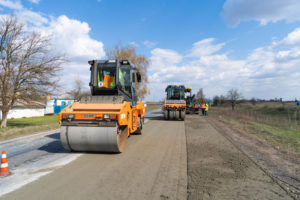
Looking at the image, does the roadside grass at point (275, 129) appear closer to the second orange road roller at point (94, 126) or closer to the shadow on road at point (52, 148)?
the second orange road roller at point (94, 126)

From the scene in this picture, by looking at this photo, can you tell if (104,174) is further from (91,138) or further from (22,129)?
(22,129)

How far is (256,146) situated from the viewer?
708 centimetres

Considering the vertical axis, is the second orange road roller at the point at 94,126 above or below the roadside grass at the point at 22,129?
above

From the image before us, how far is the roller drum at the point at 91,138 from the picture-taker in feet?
16.8

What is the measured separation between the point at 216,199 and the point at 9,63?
13.7 metres

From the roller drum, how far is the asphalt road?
30 centimetres

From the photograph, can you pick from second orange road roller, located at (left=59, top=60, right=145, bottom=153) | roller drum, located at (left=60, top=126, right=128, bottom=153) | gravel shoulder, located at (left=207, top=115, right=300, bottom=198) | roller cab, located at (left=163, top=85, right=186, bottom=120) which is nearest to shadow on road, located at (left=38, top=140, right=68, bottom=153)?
second orange road roller, located at (left=59, top=60, right=145, bottom=153)

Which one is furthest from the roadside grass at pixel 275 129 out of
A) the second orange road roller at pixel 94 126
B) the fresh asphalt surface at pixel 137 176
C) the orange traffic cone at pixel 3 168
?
the orange traffic cone at pixel 3 168

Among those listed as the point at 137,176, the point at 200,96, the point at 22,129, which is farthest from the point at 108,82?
the point at 200,96

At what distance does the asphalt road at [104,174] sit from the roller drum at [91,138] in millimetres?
296

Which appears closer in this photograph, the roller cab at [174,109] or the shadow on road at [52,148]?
the shadow on road at [52,148]

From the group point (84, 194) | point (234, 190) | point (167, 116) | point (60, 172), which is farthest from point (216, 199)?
point (167, 116)

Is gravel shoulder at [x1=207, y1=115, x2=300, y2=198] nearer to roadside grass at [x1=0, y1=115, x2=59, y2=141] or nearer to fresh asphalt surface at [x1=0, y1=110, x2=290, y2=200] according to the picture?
fresh asphalt surface at [x1=0, y1=110, x2=290, y2=200]

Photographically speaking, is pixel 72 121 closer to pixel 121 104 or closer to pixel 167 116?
pixel 121 104
